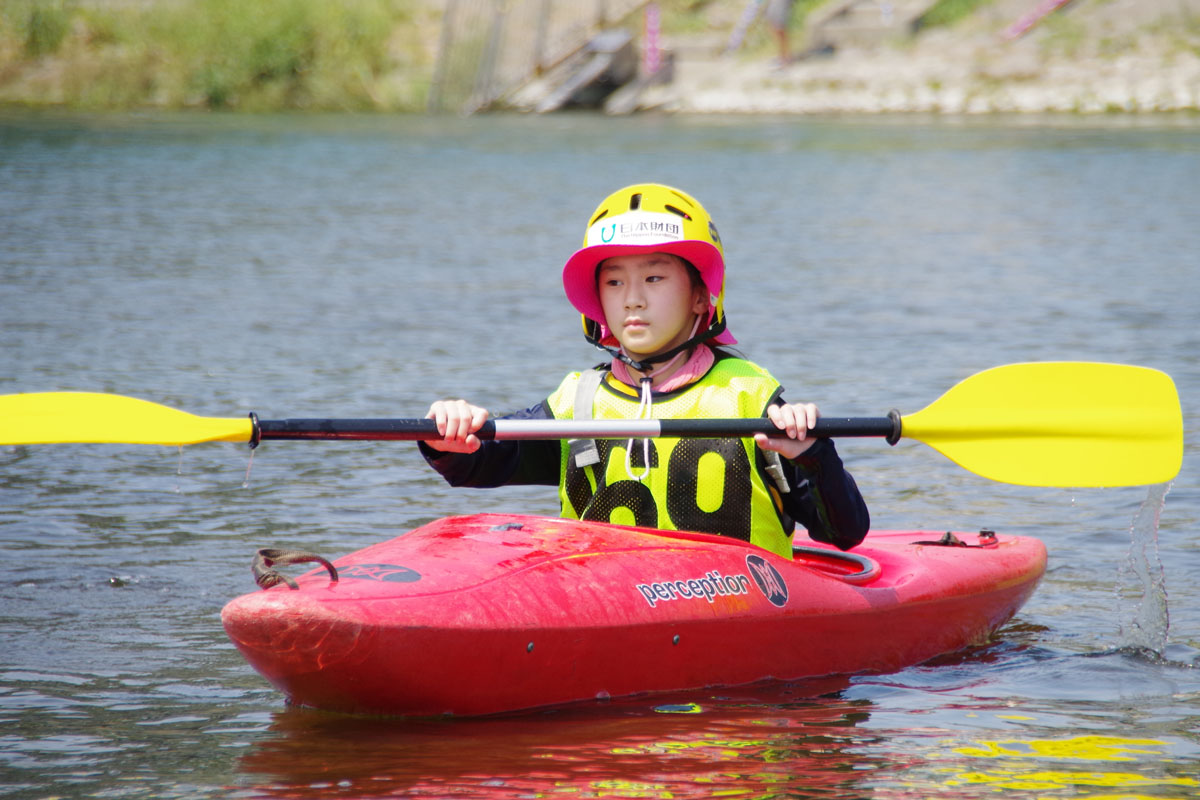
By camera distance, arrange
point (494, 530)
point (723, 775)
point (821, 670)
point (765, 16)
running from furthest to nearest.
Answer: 1. point (765, 16)
2. point (821, 670)
3. point (494, 530)
4. point (723, 775)

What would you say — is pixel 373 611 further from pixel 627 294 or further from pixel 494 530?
pixel 627 294

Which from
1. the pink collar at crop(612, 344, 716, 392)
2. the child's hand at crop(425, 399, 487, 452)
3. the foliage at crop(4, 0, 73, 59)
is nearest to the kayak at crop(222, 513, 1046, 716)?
the child's hand at crop(425, 399, 487, 452)

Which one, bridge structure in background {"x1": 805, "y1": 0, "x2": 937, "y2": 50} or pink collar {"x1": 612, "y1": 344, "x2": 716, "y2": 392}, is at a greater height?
A: bridge structure in background {"x1": 805, "y1": 0, "x2": 937, "y2": 50}

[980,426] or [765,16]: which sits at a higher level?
[765,16]

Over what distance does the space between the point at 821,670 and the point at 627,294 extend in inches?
45.2

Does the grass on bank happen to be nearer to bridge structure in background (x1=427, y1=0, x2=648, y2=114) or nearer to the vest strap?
bridge structure in background (x1=427, y1=0, x2=648, y2=114)

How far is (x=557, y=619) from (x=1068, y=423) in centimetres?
170

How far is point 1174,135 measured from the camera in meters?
27.2

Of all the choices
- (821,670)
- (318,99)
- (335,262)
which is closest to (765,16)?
(318,99)

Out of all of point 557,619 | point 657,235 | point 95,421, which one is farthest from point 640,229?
point 95,421

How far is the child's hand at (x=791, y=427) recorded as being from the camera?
4.03 m

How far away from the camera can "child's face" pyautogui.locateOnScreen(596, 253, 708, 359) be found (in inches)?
172

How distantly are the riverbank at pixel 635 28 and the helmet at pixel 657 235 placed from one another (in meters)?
29.5

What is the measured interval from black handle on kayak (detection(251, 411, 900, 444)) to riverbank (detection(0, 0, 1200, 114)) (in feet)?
98.1
